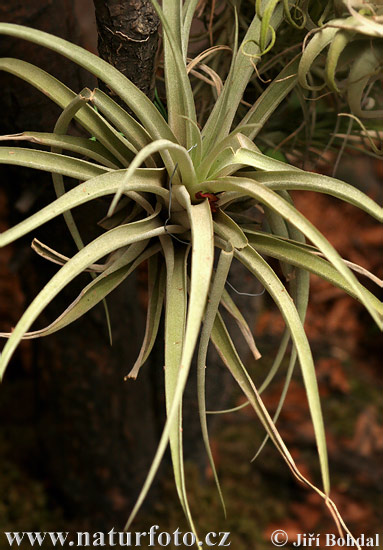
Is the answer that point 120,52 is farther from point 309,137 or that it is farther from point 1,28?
point 309,137

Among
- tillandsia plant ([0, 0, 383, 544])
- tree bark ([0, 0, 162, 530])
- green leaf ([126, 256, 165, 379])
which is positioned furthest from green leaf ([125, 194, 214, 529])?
tree bark ([0, 0, 162, 530])

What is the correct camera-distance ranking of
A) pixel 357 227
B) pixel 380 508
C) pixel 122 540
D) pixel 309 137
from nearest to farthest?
pixel 309 137
pixel 122 540
pixel 380 508
pixel 357 227

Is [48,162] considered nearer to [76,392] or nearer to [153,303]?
[153,303]

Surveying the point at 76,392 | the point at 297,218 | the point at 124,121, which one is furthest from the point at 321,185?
the point at 76,392

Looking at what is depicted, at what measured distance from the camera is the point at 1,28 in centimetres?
46

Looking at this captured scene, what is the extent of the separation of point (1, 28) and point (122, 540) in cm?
108

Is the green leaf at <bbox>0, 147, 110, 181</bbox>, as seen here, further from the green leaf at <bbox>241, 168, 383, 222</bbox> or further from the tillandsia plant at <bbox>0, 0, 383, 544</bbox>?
the green leaf at <bbox>241, 168, 383, 222</bbox>

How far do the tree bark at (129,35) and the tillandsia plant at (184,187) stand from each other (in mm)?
38

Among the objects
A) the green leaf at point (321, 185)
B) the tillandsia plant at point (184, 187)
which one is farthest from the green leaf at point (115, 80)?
the green leaf at point (321, 185)

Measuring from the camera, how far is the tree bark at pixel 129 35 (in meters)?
0.59

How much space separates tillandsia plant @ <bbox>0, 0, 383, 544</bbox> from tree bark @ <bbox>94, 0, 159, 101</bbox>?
0.04 m

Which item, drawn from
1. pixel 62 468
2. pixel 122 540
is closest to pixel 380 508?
pixel 122 540

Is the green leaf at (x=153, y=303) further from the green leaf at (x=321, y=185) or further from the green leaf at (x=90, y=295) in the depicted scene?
the green leaf at (x=321, y=185)

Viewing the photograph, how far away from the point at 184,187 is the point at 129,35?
19 cm
